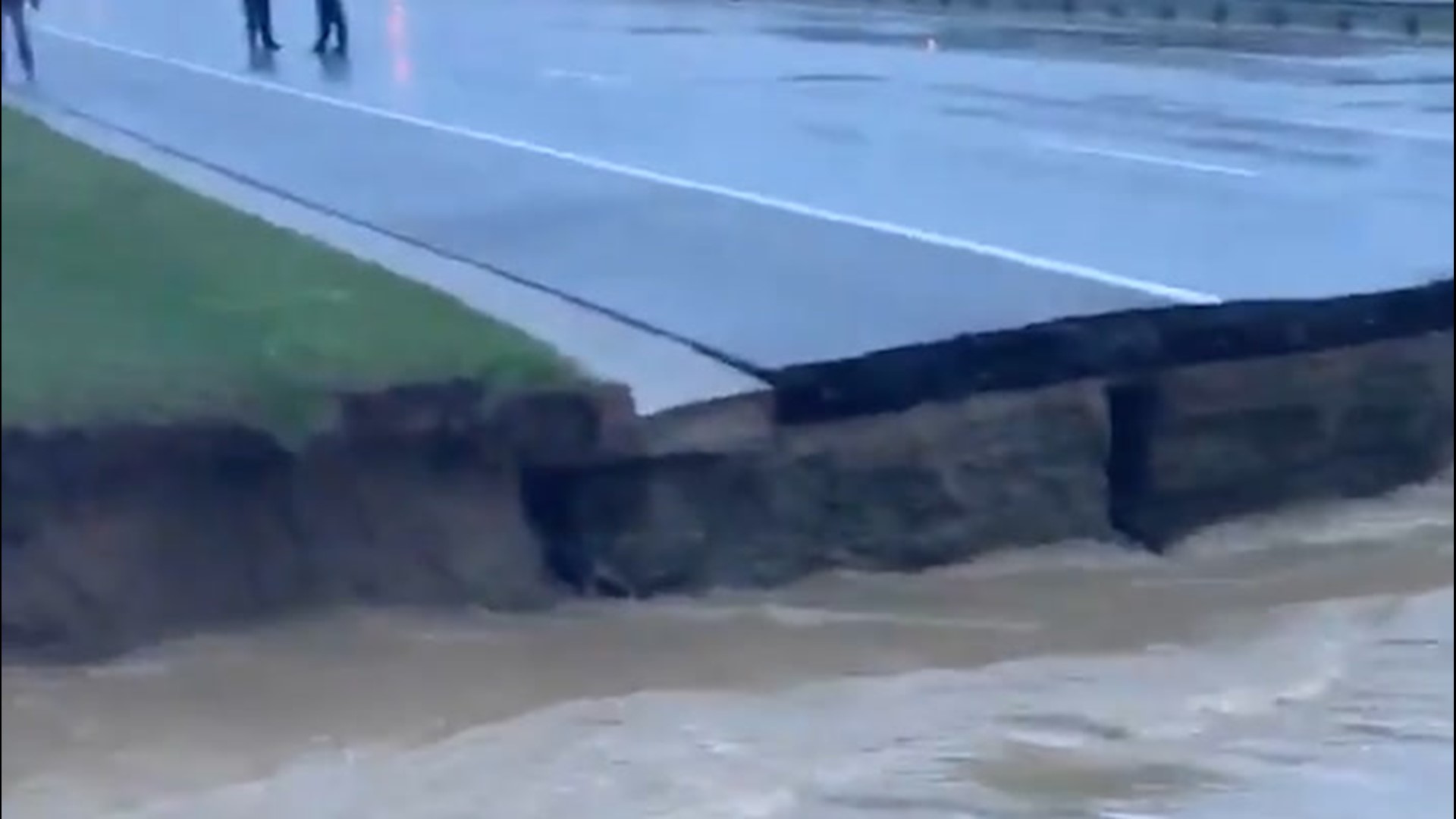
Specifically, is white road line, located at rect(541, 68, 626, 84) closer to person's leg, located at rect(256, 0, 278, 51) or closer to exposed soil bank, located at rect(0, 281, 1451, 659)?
exposed soil bank, located at rect(0, 281, 1451, 659)

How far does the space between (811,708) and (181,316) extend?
1.72 metres

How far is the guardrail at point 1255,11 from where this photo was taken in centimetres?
2134

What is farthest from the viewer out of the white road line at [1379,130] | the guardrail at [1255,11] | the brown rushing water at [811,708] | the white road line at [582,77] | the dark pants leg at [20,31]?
the guardrail at [1255,11]

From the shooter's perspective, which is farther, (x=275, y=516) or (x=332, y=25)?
(x=275, y=516)

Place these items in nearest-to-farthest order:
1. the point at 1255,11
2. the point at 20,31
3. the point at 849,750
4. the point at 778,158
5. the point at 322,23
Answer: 1. the point at 322,23
2. the point at 20,31
3. the point at 849,750
4. the point at 778,158
5. the point at 1255,11

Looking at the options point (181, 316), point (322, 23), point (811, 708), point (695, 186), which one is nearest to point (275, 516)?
point (181, 316)

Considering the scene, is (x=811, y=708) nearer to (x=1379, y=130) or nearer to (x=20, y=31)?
(x=20, y=31)

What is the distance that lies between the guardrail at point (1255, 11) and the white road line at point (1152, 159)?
366 centimetres

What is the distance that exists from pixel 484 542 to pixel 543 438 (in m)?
0.29

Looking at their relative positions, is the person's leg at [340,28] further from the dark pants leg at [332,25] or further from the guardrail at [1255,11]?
the guardrail at [1255,11]

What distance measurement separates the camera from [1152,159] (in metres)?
15.2

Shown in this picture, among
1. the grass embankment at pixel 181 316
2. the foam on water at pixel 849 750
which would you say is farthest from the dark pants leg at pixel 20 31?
the foam on water at pixel 849 750

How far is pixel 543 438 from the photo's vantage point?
22.1 feet

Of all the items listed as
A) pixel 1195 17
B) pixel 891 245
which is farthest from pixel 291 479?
pixel 1195 17
